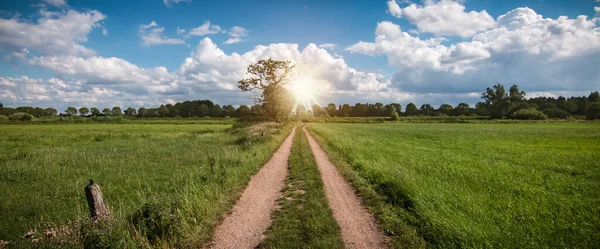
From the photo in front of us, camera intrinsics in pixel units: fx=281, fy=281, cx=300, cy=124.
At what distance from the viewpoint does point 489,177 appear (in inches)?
512

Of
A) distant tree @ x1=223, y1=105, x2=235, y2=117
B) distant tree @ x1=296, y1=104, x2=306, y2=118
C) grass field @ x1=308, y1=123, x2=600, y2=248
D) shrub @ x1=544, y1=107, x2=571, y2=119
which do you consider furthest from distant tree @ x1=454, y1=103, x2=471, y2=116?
grass field @ x1=308, y1=123, x2=600, y2=248

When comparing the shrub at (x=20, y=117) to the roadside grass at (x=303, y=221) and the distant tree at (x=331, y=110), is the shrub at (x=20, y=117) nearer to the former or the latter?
the roadside grass at (x=303, y=221)

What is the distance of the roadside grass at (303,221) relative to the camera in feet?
21.8

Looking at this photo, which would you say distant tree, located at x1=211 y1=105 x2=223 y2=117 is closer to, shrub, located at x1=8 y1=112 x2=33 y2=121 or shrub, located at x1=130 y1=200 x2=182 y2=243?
shrub, located at x1=8 y1=112 x2=33 y2=121

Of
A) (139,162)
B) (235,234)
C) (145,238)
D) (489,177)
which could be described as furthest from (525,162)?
(139,162)

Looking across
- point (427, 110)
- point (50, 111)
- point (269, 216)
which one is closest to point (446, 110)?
point (427, 110)

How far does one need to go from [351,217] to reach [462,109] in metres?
160

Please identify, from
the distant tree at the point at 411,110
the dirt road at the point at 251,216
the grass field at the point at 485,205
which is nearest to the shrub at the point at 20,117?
the dirt road at the point at 251,216

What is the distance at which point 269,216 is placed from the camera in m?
8.48

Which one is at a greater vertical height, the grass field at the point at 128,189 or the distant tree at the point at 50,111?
the distant tree at the point at 50,111

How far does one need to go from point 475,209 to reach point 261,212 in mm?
6360

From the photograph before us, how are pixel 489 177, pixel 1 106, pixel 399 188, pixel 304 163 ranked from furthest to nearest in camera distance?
pixel 1 106 → pixel 304 163 → pixel 489 177 → pixel 399 188

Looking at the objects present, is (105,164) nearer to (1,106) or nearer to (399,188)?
(399,188)

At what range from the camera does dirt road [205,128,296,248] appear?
7000 millimetres
